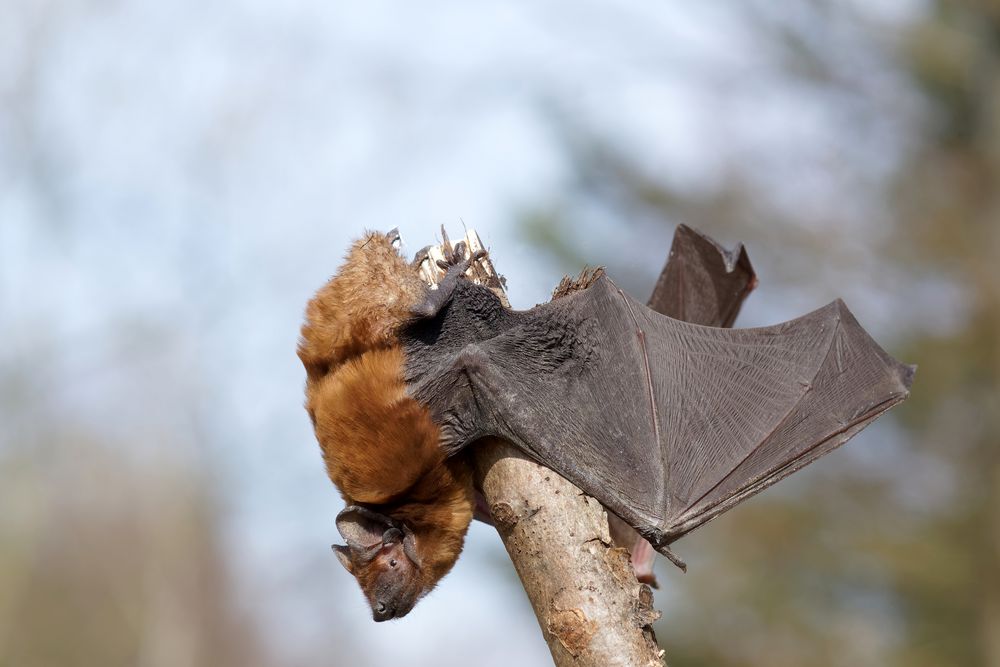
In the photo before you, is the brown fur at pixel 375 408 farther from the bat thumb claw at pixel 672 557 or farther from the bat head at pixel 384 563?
the bat thumb claw at pixel 672 557

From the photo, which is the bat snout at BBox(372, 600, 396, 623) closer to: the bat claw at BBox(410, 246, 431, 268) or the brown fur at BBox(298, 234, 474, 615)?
the brown fur at BBox(298, 234, 474, 615)

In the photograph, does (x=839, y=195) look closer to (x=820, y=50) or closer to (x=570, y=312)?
(x=820, y=50)

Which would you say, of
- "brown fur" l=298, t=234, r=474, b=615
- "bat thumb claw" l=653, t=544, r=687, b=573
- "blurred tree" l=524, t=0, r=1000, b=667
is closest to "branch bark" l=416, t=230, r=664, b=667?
"bat thumb claw" l=653, t=544, r=687, b=573

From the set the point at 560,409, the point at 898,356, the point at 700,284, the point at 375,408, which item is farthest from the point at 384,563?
the point at 898,356

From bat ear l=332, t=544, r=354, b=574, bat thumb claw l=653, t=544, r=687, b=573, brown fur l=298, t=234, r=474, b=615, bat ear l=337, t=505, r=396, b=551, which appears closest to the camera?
bat thumb claw l=653, t=544, r=687, b=573

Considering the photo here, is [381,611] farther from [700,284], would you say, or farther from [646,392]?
[700,284]

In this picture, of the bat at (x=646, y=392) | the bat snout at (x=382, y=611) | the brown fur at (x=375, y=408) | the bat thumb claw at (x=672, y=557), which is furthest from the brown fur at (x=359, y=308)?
the bat thumb claw at (x=672, y=557)
